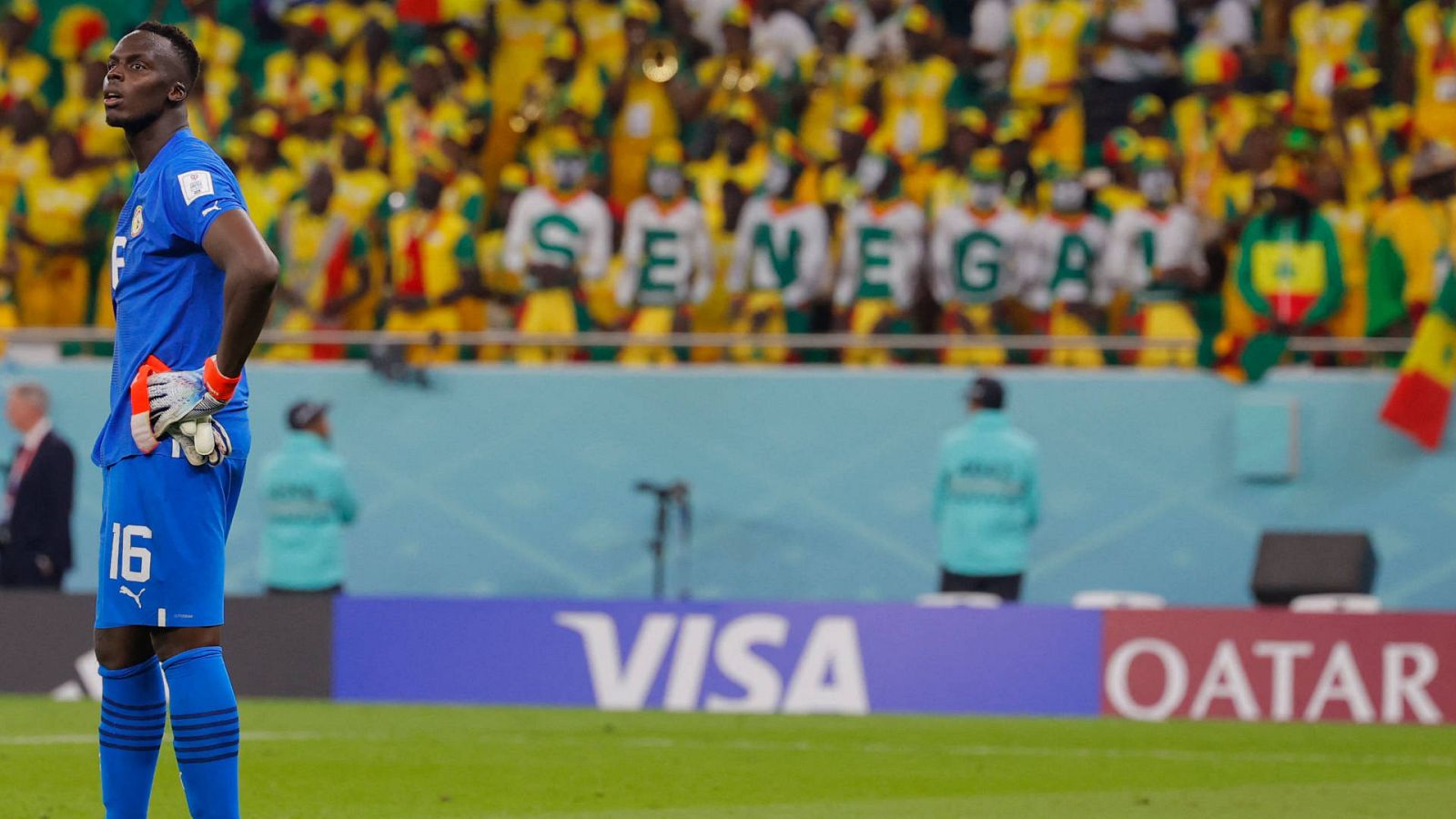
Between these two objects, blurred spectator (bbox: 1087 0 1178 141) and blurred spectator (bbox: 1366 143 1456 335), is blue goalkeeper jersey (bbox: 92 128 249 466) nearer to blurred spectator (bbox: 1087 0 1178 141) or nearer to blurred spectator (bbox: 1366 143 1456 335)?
blurred spectator (bbox: 1366 143 1456 335)

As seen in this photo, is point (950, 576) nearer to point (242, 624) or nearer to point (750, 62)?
point (242, 624)

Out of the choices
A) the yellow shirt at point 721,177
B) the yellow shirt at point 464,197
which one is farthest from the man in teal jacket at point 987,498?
the yellow shirt at point 464,197

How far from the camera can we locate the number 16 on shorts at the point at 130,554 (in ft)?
19.2

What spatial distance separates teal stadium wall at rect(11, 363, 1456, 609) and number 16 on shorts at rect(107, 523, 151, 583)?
1008 cm

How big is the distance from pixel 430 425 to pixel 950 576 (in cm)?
403

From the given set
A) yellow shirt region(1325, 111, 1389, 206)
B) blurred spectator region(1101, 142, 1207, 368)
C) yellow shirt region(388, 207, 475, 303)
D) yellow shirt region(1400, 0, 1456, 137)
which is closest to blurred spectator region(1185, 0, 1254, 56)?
yellow shirt region(1400, 0, 1456, 137)

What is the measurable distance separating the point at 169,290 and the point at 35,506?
8993 millimetres

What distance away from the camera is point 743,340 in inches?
606

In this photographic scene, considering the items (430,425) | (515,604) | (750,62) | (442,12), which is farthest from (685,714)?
(442,12)

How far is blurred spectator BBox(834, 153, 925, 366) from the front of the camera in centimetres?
1598

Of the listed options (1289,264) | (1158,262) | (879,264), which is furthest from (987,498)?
(1289,264)

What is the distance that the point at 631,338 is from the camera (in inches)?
611

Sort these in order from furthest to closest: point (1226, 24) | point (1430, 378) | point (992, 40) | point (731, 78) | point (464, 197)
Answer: point (992, 40) → point (731, 78) → point (1226, 24) → point (464, 197) → point (1430, 378)

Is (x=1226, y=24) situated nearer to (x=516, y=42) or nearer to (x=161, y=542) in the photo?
(x=516, y=42)
